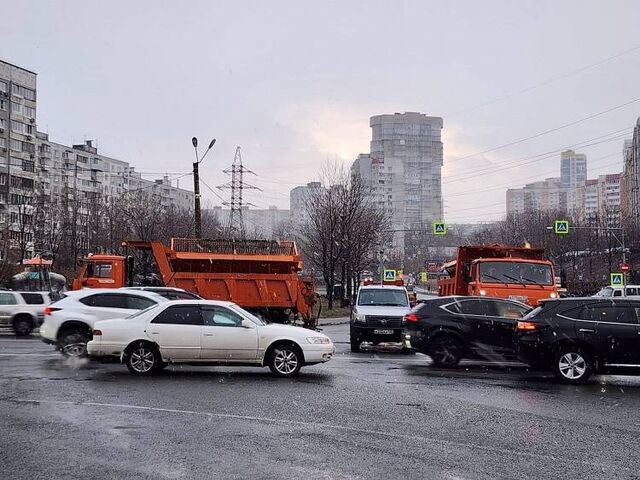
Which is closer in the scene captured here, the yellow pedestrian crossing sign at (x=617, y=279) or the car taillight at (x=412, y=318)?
the car taillight at (x=412, y=318)

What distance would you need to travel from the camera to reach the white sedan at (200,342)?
13.5 m

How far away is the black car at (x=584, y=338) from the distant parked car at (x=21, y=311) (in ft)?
57.0

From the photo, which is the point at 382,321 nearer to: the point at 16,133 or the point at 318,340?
the point at 318,340

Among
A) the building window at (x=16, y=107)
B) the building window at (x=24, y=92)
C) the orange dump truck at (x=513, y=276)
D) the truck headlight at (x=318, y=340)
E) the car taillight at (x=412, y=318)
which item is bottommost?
the truck headlight at (x=318, y=340)

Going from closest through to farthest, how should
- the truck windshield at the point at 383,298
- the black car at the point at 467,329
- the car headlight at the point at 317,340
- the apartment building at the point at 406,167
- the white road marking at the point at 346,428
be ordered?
the white road marking at the point at 346,428 < the car headlight at the point at 317,340 < the black car at the point at 467,329 < the truck windshield at the point at 383,298 < the apartment building at the point at 406,167

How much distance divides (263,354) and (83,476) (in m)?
7.17

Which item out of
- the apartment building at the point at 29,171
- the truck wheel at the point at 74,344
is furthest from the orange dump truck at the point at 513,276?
the apartment building at the point at 29,171

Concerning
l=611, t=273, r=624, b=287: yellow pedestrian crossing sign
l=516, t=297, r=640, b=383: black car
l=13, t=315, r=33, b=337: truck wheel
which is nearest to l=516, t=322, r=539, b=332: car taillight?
l=516, t=297, r=640, b=383: black car

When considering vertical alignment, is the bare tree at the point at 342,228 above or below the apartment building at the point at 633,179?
below

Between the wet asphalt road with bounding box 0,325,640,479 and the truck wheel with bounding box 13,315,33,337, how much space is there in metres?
10.4

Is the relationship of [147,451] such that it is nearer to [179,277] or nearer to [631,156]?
[179,277]

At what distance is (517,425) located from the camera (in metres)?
9.13

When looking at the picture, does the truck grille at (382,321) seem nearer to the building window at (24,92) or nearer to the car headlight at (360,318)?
the car headlight at (360,318)

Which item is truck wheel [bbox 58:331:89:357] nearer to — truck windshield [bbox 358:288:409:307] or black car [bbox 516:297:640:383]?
truck windshield [bbox 358:288:409:307]
